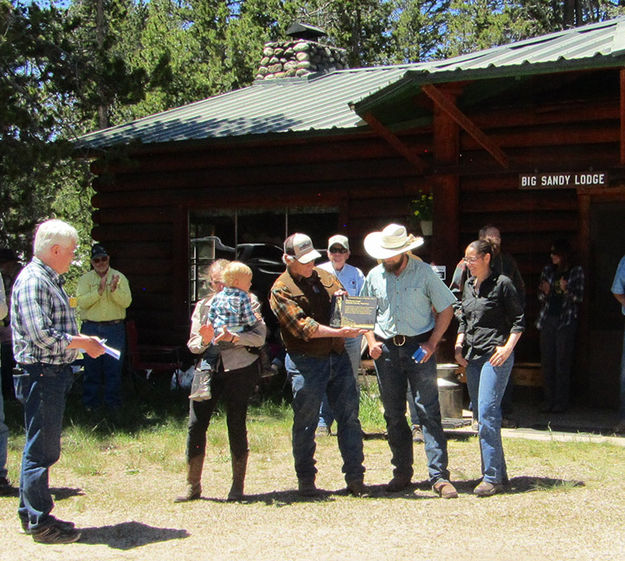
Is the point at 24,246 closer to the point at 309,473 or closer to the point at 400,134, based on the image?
the point at 400,134

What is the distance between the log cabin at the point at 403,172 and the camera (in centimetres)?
854

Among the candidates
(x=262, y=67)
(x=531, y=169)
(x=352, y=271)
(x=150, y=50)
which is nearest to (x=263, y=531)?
(x=352, y=271)

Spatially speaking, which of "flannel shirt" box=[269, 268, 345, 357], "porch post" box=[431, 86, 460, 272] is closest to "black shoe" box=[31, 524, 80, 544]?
"flannel shirt" box=[269, 268, 345, 357]

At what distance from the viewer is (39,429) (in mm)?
5207

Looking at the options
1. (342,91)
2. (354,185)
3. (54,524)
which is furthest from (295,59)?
→ (54,524)

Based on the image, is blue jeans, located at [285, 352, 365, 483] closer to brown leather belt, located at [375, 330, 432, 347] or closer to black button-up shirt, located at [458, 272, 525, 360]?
brown leather belt, located at [375, 330, 432, 347]

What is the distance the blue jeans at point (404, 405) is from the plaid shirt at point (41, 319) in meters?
2.14

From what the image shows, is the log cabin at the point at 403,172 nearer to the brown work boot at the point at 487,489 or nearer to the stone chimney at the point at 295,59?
the stone chimney at the point at 295,59

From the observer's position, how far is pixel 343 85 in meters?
13.5

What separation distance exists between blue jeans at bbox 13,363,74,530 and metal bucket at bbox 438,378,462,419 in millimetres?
3996

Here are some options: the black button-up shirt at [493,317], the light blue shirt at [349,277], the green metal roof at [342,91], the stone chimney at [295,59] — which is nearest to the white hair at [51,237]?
the black button-up shirt at [493,317]

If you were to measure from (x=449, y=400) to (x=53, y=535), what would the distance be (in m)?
4.11

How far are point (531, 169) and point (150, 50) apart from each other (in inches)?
802

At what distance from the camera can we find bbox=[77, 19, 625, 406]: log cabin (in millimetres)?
8539
